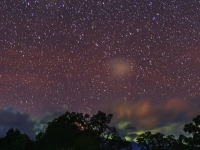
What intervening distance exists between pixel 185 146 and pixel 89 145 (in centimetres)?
2357

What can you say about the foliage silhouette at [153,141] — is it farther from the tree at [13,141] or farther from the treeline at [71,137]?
the tree at [13,141]

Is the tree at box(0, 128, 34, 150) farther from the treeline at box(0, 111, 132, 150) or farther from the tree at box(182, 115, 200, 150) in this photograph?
the tree at box(182, 115, 200, 150)

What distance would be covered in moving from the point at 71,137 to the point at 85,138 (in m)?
14.4

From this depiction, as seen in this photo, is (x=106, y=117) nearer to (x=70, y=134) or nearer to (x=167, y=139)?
(x=167, y=139)

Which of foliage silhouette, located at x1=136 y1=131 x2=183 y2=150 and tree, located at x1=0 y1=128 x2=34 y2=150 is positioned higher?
foliage silhouette, located at x1=136 y1=131 x2=183 y2=150

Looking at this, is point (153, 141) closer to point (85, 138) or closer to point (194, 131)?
point (194, 131)

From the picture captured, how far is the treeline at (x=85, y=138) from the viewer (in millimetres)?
A: 45416

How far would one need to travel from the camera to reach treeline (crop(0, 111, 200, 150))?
45416mm

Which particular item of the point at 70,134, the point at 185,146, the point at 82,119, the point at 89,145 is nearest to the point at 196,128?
the point at 185,146

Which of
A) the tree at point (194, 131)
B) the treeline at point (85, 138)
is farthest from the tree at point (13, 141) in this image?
the tree at point (194, 131)

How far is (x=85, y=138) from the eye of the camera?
1437 inches

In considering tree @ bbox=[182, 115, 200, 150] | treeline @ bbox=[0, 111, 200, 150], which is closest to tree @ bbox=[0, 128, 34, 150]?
treeline @ bbox=[0, 111, 200, 150]

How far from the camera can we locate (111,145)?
2908 inches

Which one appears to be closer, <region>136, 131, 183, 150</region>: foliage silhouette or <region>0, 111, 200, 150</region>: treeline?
<region>0, 111, 200, 150</region>: treeline
